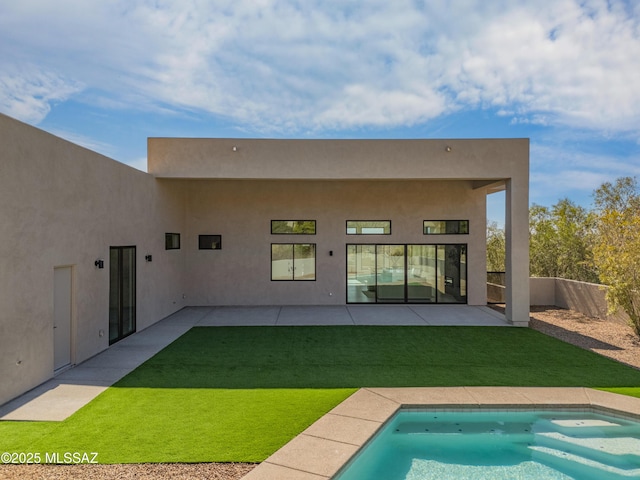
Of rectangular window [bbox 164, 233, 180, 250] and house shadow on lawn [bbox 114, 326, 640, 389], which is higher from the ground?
rectangular window [bbox 164, 233, 180, 250]

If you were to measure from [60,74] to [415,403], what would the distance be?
13563mm

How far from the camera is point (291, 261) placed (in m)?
13.2

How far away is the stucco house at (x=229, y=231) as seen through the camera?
595 centimetres

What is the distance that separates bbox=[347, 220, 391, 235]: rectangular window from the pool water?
822 cm

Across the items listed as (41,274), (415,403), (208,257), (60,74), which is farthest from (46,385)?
(60,74)

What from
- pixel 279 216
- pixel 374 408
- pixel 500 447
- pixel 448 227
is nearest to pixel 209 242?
pixel 279 216

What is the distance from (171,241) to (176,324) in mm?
2769

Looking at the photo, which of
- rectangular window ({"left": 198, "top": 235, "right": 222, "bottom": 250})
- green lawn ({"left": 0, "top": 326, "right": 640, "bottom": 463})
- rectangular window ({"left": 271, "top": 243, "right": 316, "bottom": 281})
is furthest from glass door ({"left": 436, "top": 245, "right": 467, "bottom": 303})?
rectangular window ({"left": 198, "top": 235, "right": 222, "bottom": 250})

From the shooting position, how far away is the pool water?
4.32 m

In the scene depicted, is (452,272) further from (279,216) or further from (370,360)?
(370,360)

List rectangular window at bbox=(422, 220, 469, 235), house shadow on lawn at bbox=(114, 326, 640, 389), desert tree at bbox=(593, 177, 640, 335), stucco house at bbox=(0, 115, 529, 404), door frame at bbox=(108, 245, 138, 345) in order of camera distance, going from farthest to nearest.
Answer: rectangular window at bbox=(422, 220, 469, 235)
desert tree at bbox=(593, 177, 640, 335)
door frame at bbox=(108, 245, 138, 345)
house shadow on lawn at bbox=(114, 326, 640, 389)
stucco house at bbox=(0, 115, 529, 404)

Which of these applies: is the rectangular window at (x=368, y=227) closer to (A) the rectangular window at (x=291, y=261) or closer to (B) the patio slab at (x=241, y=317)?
(A) the rectangular window at (x=291, y=261)

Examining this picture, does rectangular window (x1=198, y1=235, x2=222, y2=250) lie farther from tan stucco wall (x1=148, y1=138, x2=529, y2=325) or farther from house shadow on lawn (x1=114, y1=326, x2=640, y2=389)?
house shadow on lawn (x1=114, y1=326, x2=640, y2=389)

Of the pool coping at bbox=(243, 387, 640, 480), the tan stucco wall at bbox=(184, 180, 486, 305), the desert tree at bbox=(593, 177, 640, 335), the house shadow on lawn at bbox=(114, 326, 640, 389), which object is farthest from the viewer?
the tan stucco wall at bbox=(184, 180, 486, 305)
